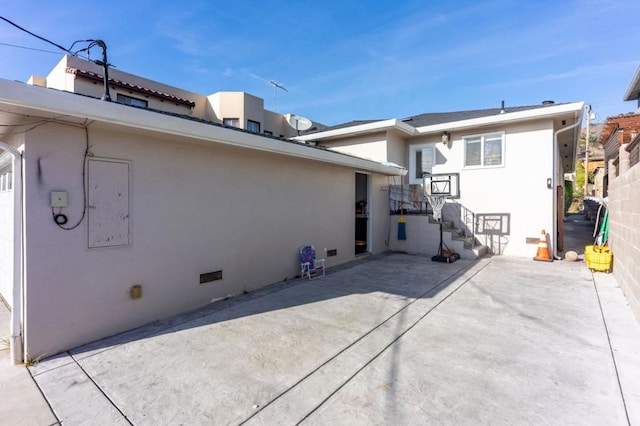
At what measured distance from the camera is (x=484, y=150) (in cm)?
931

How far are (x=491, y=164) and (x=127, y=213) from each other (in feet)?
31.1

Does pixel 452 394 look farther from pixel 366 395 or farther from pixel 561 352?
pixel 561 352

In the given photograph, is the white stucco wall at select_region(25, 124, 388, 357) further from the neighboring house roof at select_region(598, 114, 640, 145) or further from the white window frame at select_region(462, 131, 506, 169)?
the neighboring house roof at select_region(598, 114, 640, 145)

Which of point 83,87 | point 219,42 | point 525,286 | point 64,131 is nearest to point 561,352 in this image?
point 525,286

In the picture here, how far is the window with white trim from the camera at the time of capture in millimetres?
9086

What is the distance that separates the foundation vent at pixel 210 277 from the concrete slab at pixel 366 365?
438 mm

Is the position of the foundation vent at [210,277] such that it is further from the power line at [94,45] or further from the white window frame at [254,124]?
the white window frame at [254,124]

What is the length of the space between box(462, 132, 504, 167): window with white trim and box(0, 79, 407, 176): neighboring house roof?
22.2 feet

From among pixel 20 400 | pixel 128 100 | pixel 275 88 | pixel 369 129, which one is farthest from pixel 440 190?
pixel 275 88

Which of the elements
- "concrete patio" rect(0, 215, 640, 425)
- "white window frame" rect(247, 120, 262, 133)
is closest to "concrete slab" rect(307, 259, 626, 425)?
"concrete patio" rect(0, 215, 640, 425)

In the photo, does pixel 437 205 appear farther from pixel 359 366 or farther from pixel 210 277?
pixel 359 366

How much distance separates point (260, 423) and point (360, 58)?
491 inches

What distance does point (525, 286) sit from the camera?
19.1ft

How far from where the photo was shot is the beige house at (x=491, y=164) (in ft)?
27.4
